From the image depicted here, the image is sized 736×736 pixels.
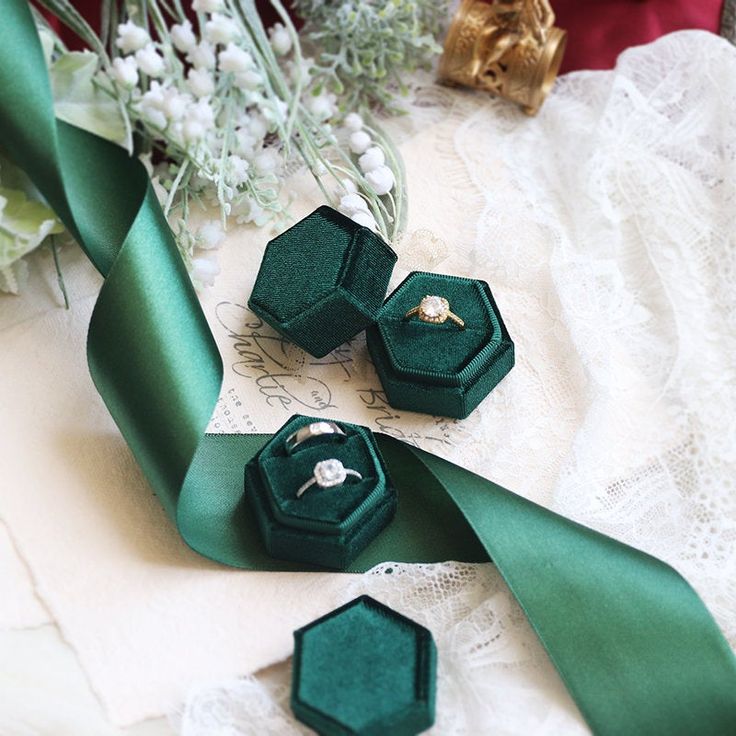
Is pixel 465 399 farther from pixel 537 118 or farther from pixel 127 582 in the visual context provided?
pixel 537 118

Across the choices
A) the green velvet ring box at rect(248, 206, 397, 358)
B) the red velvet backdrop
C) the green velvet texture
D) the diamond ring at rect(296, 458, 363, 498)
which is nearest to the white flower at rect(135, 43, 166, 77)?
the green velvet ring box at rect(248, 206, 397, 358)

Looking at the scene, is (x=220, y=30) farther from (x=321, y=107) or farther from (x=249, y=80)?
(x=321, y=107)

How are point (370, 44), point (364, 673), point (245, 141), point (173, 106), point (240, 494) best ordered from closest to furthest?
point (364, 673) < point (240, 494) < point (173, 106) < point (245, 141) < point (370, 44)

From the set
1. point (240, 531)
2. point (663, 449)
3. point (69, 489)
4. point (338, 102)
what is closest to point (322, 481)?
point (240, 531)

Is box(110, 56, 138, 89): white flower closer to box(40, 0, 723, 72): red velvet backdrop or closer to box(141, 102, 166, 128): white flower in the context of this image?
box(141, 102, 166, 128): white flower

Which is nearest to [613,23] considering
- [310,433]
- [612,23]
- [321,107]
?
[612,23]

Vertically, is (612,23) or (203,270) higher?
(612,23)

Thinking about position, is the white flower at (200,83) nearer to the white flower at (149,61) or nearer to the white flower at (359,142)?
the white flower at (149,61)
